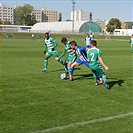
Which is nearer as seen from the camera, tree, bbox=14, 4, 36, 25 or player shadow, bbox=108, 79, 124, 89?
player shadow, bbox=108, 79, 124, 89

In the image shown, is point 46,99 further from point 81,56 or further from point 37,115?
point 81,56

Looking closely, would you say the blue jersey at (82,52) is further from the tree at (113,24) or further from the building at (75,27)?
the tree at (113,24)

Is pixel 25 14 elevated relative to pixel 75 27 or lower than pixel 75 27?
elevated

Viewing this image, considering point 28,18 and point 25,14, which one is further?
point 28,18

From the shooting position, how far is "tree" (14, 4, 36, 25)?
481ft

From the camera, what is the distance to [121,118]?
6352 mm

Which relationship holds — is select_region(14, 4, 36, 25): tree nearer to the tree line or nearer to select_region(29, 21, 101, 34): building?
the tree line

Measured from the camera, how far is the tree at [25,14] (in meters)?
147

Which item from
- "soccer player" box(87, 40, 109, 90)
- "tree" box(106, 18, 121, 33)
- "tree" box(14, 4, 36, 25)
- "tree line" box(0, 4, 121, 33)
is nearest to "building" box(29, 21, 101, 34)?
"tree" box(106, 18, 121, 33)

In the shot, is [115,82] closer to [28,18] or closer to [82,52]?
[82,52]

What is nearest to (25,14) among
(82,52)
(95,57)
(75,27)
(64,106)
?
(75,27)

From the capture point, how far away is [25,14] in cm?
14838

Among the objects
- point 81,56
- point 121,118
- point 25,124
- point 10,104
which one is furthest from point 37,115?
point 81,56

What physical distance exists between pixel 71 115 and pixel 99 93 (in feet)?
8.57
